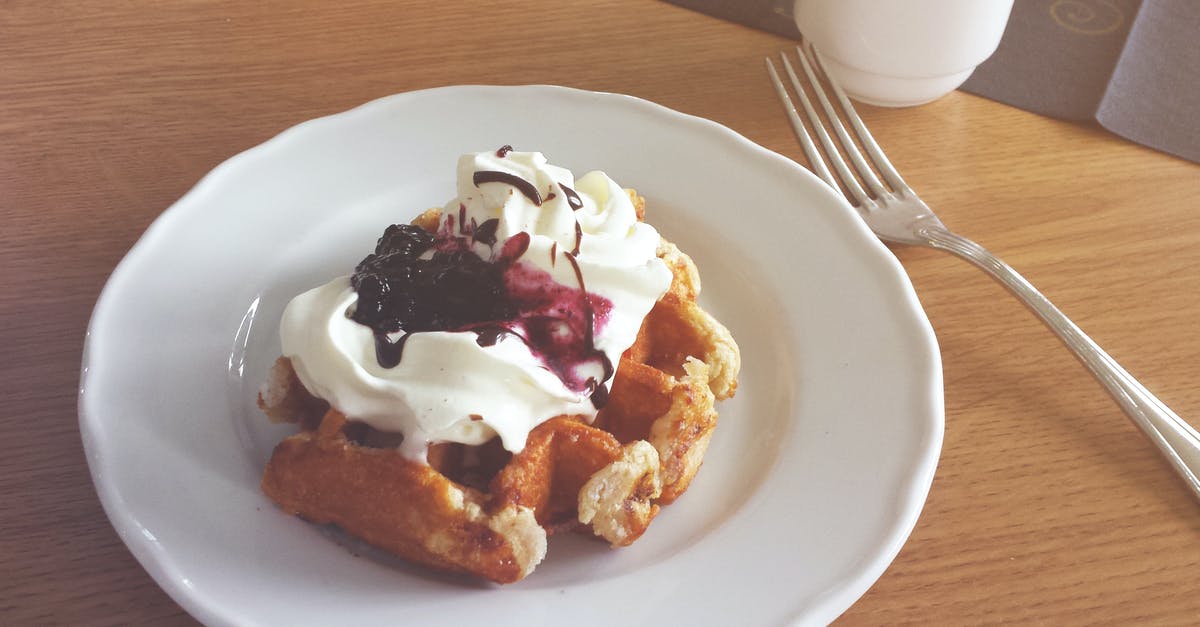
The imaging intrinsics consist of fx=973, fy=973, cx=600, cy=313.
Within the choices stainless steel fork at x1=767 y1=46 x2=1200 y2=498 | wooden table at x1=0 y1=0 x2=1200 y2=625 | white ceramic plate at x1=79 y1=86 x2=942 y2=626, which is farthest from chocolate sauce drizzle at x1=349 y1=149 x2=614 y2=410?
stainless steel fork at x1=767 y1=46 x2=1200 y2=498

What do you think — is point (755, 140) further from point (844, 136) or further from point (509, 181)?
point (509, 181)

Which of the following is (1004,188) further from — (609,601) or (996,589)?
(609,601)

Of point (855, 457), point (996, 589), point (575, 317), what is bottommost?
point (996, 589)

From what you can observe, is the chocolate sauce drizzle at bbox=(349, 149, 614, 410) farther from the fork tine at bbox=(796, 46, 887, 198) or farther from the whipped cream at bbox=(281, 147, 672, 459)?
the fork tine at bbox=(796, 46, 887, 198)

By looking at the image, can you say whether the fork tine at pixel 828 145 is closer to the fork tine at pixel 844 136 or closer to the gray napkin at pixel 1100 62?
the fork tine at pixel 844 136

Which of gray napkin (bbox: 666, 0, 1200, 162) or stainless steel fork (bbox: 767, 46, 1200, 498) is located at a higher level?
gray napkin (bbox: 666, 0, 1200, 162)

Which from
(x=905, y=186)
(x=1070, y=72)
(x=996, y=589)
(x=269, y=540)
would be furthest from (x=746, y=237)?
(x=1070, y=72)
